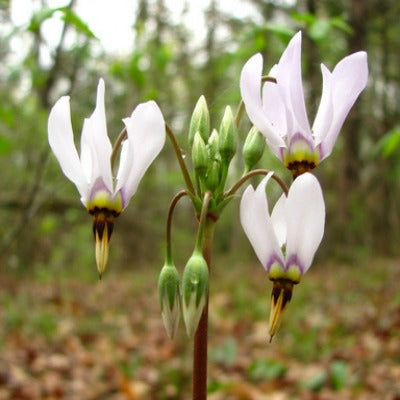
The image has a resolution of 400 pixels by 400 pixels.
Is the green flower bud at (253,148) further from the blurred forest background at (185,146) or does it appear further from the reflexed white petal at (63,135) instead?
the blurred forest background at (185,146)

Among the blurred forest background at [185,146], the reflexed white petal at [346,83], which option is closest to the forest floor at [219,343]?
the blurred forest background at [185,146]

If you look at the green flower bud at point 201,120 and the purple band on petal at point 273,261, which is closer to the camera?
the purple band on petal at point 273,261

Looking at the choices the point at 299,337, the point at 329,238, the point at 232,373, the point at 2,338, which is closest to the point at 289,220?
the point at 232,373

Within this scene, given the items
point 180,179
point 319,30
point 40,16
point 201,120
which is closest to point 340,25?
point 319,30

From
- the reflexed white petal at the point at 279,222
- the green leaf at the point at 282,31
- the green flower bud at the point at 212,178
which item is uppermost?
the green leaf at the point at 282,31

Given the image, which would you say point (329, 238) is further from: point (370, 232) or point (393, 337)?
point (393, 337)

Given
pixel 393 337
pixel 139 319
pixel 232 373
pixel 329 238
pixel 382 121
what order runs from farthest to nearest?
1. pixel 329 238
2. pixel 382 121
3. pixel 139 319
4. pixel 393 337
5. pixel 232 373

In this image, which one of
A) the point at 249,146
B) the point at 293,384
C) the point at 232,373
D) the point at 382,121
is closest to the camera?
the point at 249,146

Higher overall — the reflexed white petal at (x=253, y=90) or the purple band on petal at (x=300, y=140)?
the reflexed white petal at (x=253, y=90)
